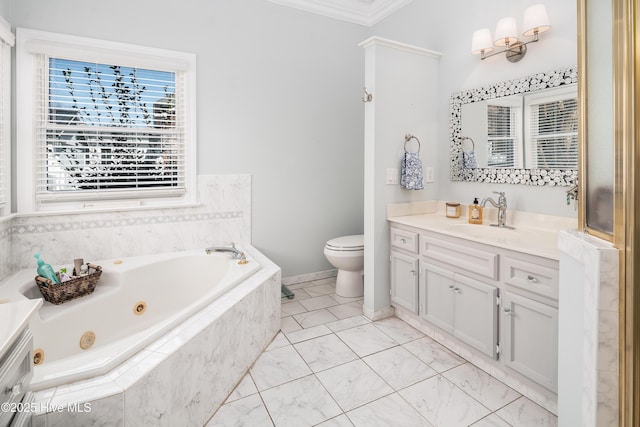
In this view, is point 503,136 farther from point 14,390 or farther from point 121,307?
point 121,307

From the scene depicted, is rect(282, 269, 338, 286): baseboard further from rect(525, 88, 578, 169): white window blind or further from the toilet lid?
rect(525, 88, 578, 169): white window blind

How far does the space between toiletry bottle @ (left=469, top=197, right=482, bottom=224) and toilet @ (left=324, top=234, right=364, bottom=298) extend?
1.03m

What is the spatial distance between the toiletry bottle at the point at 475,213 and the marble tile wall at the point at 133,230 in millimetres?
1992

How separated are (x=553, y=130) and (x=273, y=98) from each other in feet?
7.83

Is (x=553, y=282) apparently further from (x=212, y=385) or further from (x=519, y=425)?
(x=212, y=385)

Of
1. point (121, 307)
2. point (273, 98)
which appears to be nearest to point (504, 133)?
point (273, 98)

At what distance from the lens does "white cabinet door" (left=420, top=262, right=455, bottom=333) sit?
235cm

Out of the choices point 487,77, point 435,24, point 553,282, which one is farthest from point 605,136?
point 435,24

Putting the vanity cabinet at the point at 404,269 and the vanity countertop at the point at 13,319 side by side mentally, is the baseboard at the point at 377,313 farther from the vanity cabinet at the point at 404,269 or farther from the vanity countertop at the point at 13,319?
the vanity countertop at the point at 13,319

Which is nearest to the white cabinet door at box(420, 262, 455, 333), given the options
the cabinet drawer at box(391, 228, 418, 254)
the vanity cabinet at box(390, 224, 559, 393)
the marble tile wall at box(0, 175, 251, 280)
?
the vanity cabinet at box(390, 224, 559, 393)

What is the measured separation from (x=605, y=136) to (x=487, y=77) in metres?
1.81

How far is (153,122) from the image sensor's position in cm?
299

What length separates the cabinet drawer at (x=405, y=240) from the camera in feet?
8.62

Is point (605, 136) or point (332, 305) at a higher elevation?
point (605, 136)
